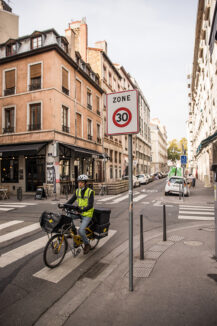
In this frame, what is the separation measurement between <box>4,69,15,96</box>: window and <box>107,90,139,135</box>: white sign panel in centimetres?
1942

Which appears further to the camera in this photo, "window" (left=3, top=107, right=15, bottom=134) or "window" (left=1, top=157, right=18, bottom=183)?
"window" (left=1, top=157, right=18, bottom=183)

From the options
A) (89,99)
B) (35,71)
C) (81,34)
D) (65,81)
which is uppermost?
(81,34)

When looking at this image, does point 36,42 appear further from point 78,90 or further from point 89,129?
point 89,129

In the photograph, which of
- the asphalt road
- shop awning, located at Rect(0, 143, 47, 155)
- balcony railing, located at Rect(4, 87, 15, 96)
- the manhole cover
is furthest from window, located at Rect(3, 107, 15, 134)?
the manhole cover

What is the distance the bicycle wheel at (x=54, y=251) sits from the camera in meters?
4.02

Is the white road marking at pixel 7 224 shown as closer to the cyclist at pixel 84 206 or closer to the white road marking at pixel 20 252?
the white road marking at pixel 20 252

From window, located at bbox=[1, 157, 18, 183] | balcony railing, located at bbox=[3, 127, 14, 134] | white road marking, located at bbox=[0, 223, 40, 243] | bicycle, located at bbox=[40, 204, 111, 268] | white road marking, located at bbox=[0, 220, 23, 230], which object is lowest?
white road marking, located at bbox=[0, 220, 23, 230]

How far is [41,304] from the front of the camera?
120 inches

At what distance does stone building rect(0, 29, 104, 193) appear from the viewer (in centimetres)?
1836

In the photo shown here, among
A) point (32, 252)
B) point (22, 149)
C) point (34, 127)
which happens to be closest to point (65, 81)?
point (34, 127)

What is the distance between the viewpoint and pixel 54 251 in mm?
4223

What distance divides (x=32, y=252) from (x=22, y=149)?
45.8 ft

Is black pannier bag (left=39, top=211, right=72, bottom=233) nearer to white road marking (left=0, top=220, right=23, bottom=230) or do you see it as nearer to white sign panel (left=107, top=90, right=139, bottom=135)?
white sign panel (left=107, top=90, right=139, bottom=135)

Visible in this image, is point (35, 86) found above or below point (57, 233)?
above
